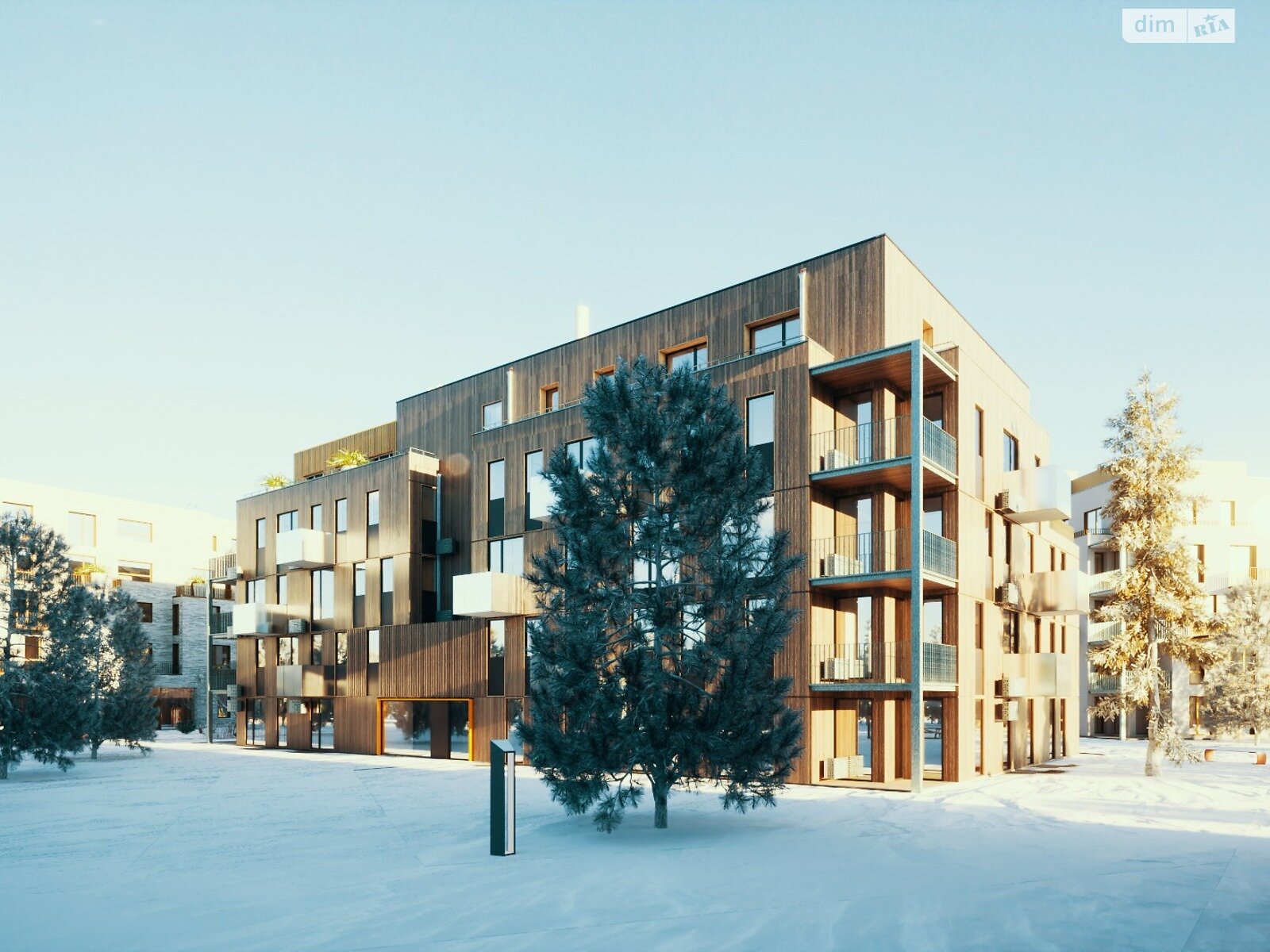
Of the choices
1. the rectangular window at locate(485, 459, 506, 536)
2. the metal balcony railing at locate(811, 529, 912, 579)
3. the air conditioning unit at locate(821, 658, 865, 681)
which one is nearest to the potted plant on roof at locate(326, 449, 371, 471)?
the rectangular window at locate(485, 459, 506, 536)

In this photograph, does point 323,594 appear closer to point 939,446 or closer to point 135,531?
point 939,446

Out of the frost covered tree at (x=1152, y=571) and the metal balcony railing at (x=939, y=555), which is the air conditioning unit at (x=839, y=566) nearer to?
the metal balcony railing at (x=939, y=555)

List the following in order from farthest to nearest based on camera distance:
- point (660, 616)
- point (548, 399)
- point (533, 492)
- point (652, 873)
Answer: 1. point (548, 399)
2. point (533, 492)
3. point (660, 616)
4. point (652, 873)

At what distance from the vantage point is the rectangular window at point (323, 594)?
1469 inches

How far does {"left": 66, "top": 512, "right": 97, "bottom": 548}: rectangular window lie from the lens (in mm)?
56750

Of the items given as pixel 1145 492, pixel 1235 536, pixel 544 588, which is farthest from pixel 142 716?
pixel 1235 536

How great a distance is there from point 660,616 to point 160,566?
178 ft

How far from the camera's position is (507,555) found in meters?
30.8

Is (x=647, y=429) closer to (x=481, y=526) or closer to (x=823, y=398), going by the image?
(x=823, y=398)

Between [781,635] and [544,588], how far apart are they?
385 centimetres

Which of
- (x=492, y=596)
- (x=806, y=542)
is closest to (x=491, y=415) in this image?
(x=492, y=596)

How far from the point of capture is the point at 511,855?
542 inches

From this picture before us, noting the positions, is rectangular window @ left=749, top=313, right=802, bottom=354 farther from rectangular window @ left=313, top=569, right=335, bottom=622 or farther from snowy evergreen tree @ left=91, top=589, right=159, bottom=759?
snowy evergreen tree @ left=91, top=589, right=159, bottom=759

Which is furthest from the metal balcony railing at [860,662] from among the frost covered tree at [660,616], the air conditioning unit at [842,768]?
the frost covered tree at [660,616]
